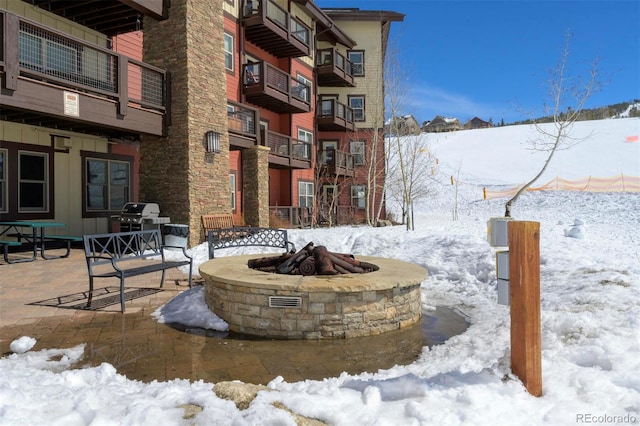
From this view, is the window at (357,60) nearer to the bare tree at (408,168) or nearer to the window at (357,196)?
the bare tree at (408,168)

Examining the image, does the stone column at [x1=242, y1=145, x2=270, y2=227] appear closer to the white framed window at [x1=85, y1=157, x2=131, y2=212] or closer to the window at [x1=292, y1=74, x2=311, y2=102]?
the white framed window at [x1=85, y1=157, x2=131, y2=212]

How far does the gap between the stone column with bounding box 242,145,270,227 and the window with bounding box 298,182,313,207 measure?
612cm

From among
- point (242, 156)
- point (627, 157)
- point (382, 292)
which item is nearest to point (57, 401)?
point (382, 292)

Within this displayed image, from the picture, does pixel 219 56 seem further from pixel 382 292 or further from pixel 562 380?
pixel 562 380

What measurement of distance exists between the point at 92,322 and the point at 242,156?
11561 millimetres

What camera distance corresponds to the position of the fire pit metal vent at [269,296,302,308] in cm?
466

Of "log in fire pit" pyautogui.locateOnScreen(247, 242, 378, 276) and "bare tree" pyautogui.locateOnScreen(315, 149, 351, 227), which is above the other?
"bare tree" pyautogui.locateOnScreen(315, 149, 351, 227)

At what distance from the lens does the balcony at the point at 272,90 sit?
1670 centimetres

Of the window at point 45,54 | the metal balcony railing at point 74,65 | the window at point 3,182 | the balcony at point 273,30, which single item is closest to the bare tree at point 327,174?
the balcony at point 273,30

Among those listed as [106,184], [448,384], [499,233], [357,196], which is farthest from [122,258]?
[357,196]

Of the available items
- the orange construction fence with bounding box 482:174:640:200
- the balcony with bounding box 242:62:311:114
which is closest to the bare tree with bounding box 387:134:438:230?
the balcony with bounding box 242:62:311:114

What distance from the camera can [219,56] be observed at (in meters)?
12.5

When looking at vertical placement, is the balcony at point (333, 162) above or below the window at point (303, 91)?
below

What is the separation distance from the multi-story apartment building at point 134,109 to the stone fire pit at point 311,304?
634 centimetres
